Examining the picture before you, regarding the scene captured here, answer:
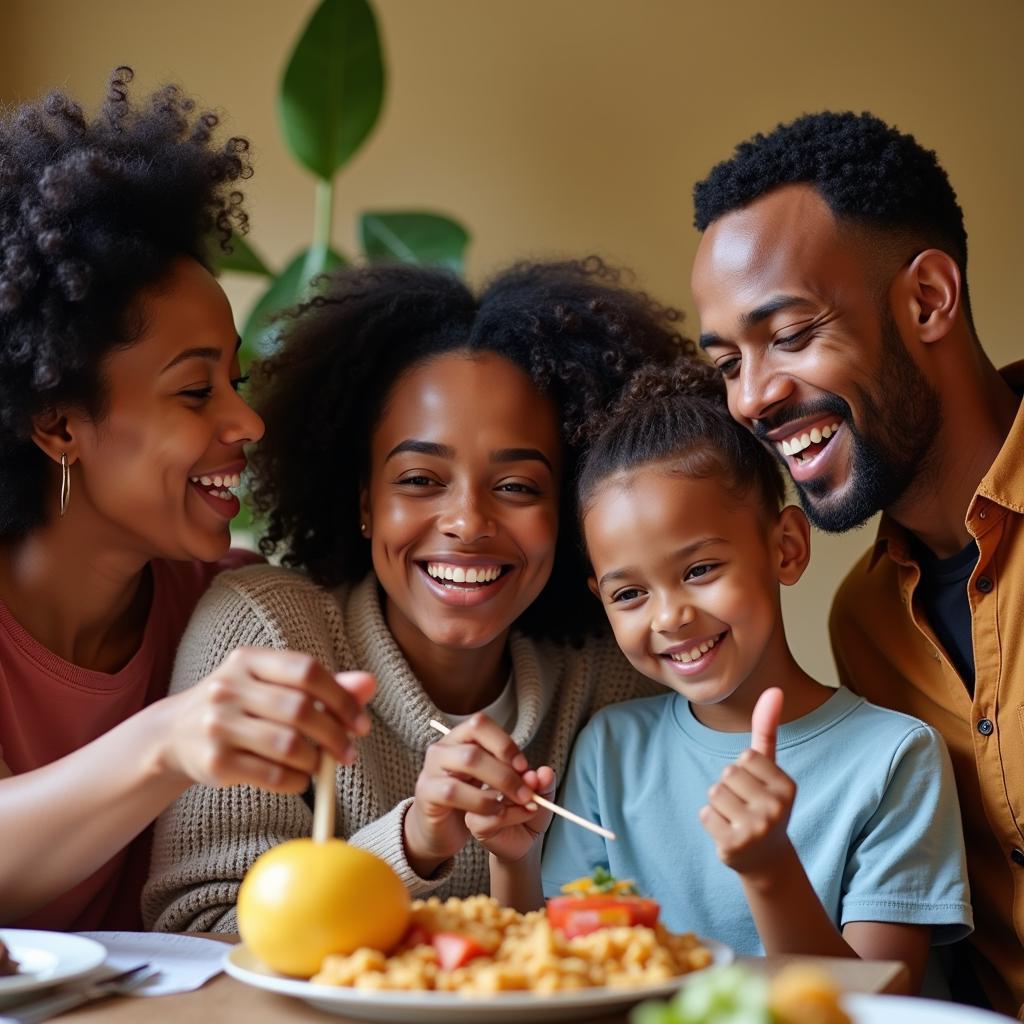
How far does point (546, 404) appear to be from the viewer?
71.8 inches

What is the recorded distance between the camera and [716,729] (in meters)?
1.69

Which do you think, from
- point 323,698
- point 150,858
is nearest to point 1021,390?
point 323,698

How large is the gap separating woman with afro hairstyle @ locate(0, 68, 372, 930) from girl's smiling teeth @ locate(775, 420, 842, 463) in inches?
27.3

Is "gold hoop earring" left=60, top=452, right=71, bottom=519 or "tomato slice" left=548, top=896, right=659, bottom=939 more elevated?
"gold hoop earring" left=60, top=452, right=71, bottom=519

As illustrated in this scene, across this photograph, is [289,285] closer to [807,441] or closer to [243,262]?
[243,262]

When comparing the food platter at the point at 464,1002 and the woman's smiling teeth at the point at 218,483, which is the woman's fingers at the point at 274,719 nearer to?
the food platter at the point at 464,1002

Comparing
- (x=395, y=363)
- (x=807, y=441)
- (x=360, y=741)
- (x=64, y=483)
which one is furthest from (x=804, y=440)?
(x=64, y=483)

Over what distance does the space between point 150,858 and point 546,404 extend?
0.81m

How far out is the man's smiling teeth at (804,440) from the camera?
166cm

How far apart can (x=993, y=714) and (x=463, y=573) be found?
0.69m

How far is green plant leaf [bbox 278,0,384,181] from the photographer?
2820 mm

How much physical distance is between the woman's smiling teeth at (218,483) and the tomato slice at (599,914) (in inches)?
33.1

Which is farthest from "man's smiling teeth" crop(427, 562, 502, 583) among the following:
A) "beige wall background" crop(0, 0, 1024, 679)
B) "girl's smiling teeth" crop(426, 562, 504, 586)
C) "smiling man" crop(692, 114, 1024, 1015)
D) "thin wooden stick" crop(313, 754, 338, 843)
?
"beige wall background" crop(0, 0, 1024, 679)

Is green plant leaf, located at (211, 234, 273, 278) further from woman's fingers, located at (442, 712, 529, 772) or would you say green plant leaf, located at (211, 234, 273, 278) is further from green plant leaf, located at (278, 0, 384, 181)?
woman's fingers, located at (442, 712, 529, 772)
